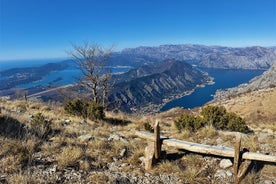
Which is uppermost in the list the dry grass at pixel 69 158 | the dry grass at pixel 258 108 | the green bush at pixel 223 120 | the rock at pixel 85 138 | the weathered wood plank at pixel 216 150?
the weathered wood plank at pixel 216 150

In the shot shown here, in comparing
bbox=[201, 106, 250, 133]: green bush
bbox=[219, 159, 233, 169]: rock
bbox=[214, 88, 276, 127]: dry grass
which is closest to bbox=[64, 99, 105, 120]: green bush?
bbox=[201, 106, 250, 133]: green bush

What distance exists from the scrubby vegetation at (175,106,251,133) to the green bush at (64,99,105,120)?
491 centimetres

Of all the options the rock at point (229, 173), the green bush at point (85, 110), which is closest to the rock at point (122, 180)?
the rock at point (229, 173)

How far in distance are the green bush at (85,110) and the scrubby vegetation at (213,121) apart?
4906 mm

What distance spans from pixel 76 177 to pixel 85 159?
1.09 m

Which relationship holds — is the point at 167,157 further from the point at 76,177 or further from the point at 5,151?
the point at 5,151

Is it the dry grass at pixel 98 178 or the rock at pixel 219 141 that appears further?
the rock at pixel 219 141

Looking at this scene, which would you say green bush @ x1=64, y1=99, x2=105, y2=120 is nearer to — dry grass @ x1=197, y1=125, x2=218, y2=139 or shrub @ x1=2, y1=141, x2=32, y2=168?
dry grass @ x1=197, y1=125, x2=218, y2=139

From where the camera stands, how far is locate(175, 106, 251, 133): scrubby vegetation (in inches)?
543

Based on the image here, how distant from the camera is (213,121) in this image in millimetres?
15523

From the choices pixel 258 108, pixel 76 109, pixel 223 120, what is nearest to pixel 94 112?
pixel 76 109

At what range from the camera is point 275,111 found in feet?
149

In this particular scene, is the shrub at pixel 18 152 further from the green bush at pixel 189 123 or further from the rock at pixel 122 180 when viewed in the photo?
the green bush at pixel 189 123

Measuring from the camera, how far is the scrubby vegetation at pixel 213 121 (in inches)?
543
